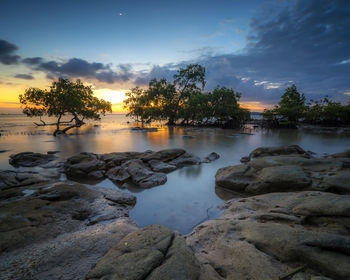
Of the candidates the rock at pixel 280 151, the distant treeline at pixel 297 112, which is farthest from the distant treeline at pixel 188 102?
the rock at pixel 280 151

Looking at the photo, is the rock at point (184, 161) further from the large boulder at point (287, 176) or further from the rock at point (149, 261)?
the rock at point (149, 261)

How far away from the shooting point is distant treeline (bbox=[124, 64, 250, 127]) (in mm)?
38031

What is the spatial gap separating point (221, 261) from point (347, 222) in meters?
2.39

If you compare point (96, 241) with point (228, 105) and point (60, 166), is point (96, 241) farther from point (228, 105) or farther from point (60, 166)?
point (228, 105)

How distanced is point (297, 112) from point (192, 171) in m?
41.4

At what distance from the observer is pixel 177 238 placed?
2797 millimetres

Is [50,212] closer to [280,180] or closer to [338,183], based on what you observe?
[280,180]

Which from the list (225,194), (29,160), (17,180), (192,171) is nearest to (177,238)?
(225,194)

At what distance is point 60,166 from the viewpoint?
9.44 m

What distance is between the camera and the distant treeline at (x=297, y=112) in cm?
3725

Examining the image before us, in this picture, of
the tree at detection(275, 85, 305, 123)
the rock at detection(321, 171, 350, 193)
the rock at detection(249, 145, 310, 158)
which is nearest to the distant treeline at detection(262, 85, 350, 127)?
the tree at detection(275, 85, 305, 123)

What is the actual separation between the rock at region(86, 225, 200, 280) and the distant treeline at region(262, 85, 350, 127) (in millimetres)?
43093

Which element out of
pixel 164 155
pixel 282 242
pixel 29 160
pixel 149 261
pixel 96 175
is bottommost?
pixel 96 175

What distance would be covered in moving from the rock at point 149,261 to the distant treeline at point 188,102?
37.2 meters
